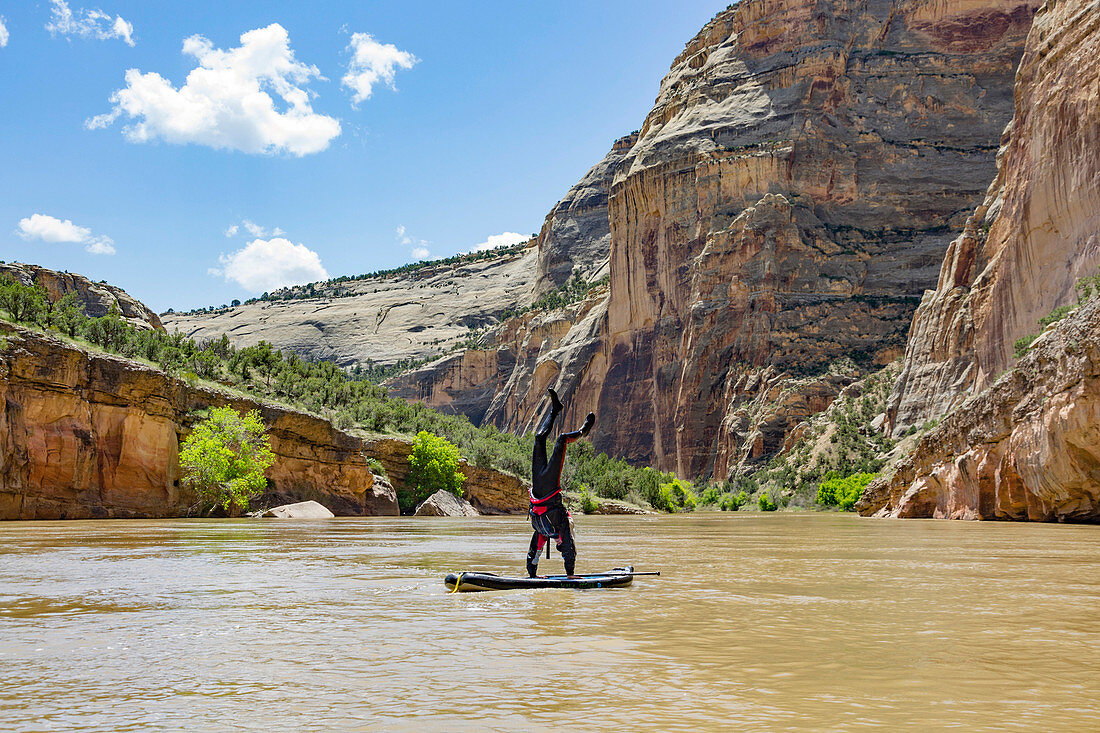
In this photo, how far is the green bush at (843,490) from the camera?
71.6 metres

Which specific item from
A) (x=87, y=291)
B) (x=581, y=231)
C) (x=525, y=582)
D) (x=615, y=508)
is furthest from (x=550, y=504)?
(x=581, y=231)

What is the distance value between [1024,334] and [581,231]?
4871 inches

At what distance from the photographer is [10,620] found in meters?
9.05

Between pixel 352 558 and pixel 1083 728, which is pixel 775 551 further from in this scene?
pixel 1083 728

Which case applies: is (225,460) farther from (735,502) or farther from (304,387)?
(735,502)

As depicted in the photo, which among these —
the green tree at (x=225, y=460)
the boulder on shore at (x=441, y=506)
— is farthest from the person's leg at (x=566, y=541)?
the boulder on shore at (x=441, y=506)

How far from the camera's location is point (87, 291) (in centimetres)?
8888

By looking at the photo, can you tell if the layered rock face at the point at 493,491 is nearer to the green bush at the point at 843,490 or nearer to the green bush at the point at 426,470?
the green bush at the point at 426,470

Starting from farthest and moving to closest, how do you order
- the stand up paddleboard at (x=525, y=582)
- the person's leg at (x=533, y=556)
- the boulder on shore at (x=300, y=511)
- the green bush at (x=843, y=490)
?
the green bush at (x=843, y=490) < the boulder on shore at (x=300, y=511) < the person's leg at (x=533, y=556) < the stand up paddleboard at (x=525, y=582)

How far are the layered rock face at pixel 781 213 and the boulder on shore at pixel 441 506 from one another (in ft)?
167

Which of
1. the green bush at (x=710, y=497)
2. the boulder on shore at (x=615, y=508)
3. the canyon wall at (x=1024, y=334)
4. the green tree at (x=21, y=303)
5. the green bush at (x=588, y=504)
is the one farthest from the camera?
the green bush at (x=710, y=497)

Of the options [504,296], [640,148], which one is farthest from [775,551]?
[504,296]

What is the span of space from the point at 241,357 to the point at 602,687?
59.5 metres

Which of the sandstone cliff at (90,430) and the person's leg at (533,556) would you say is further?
the sandstone cliff at (90,430)
